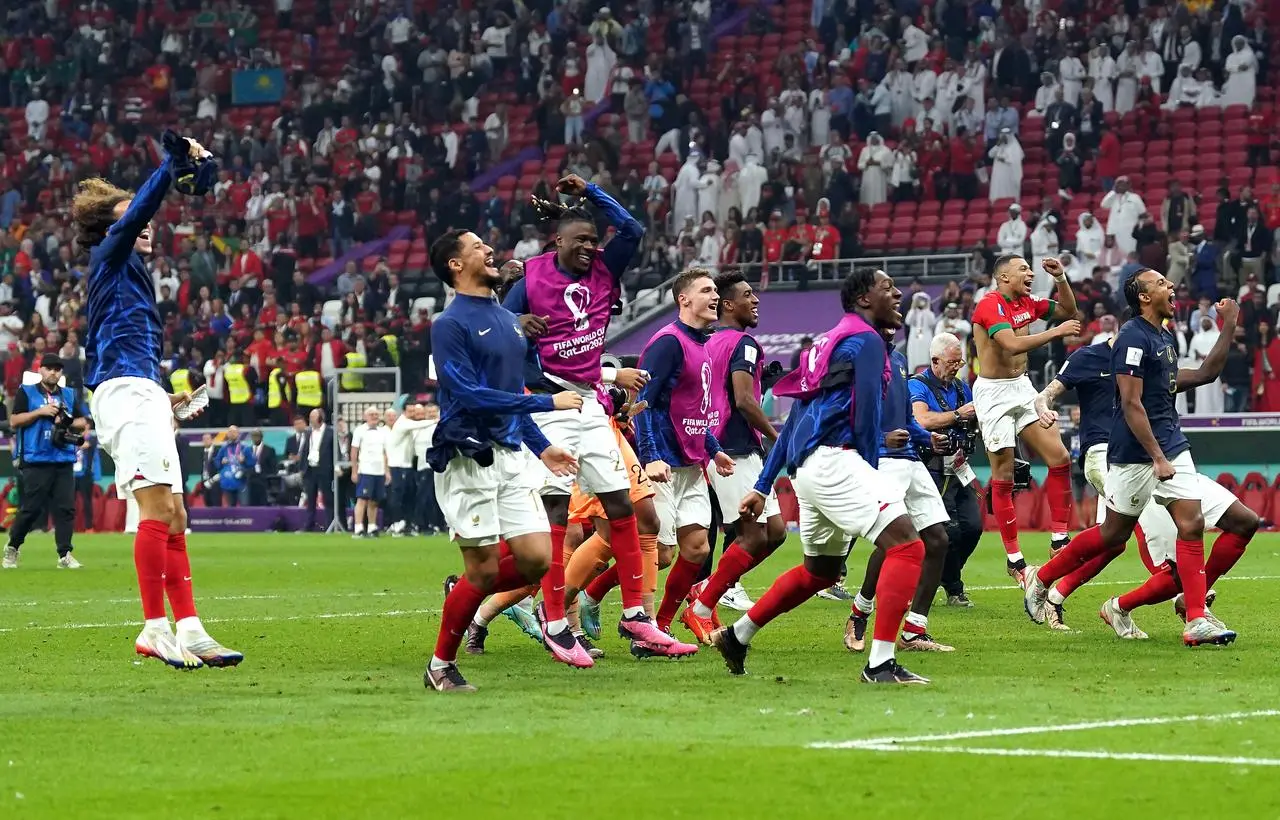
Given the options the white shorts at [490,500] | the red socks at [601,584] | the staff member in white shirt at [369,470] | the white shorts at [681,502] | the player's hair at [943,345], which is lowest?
the staff member in white shirt at [369,470]

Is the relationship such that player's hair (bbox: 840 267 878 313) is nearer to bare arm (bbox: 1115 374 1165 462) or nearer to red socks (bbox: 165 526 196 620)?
bare arm (bbox: 1115 374 1165 462)

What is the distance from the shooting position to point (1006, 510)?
16766 millimetres

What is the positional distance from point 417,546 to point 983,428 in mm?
11917

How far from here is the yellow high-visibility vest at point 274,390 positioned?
117ft

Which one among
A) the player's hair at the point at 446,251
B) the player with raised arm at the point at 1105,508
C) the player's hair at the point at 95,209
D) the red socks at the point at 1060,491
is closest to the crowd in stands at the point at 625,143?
the red socks at the point at 1060,491

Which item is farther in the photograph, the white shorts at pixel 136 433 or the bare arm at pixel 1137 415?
the bare arm at pixel 1137 415

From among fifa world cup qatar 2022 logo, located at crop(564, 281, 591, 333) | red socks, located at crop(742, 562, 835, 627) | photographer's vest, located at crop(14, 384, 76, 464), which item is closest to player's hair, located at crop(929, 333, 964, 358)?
fifa world cup qatar 2022 logo, located at crop(564, 281, 591, 333)

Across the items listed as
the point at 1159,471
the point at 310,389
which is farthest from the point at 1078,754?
the point at 310,389

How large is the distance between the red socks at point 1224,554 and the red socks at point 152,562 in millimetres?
6100

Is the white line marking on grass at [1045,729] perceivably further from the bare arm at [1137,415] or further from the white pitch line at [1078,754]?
the bare arm at [1137,415]

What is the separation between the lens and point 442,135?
4284 cm

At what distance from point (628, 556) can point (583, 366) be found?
116 centimetres

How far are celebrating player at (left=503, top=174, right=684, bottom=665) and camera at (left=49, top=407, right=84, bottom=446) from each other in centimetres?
1104

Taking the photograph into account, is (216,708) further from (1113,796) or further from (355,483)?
(355,483)
